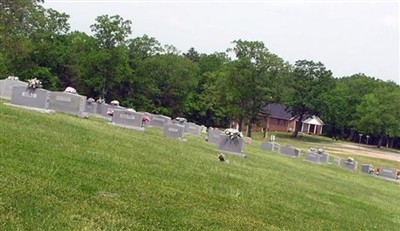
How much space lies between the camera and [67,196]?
6883mm

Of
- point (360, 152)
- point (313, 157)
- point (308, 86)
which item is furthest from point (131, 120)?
point (308, 86)

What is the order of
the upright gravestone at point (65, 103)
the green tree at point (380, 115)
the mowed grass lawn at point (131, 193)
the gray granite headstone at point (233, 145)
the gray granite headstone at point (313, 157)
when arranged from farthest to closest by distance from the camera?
the green tree at point (380, 115), the gray granite headstone at point (313, 157), the upright gravestone at point (65, 103), the gray granite headstone at point (233, 145), the mowed grass lawn at point (131, 193)

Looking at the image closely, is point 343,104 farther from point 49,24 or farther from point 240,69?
point 49,24

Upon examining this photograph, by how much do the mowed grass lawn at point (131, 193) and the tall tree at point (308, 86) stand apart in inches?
2547

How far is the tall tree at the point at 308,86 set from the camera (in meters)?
78.7

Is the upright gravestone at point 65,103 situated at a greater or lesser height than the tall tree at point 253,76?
lesser

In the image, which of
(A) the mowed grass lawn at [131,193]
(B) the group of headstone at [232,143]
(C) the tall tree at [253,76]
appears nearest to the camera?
(A) the mowed grass lawn at [131,193]

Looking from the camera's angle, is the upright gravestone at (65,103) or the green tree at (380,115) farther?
the green tree at (380,115)

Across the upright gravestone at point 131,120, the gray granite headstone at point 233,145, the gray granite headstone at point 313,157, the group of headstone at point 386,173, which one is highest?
the upright gravestone at point 131,120

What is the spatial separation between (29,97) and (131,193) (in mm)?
13460

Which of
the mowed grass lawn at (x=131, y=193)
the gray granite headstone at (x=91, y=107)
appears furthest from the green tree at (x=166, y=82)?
the mowed grass lawn at (x=131, y=193)

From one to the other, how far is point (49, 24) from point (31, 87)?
44.2 meters

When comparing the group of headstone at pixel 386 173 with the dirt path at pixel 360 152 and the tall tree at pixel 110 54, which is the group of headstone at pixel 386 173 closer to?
the dirt path at pixel 360 152

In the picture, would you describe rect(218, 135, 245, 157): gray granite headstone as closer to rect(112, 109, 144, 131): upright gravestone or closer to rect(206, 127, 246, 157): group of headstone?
rect(206, 127, 246, 157): group of headstone
